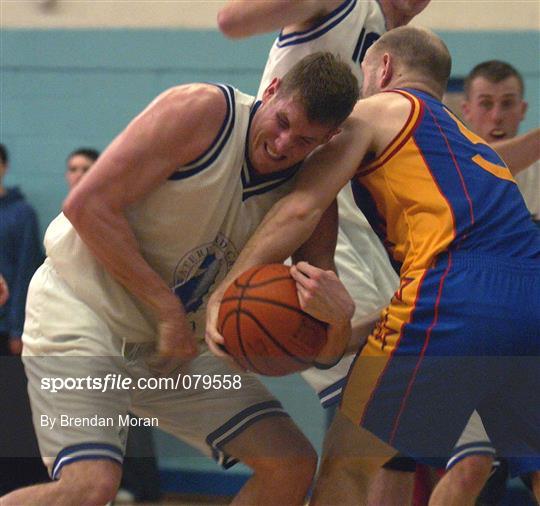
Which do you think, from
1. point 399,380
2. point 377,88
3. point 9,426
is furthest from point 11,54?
point 399,380

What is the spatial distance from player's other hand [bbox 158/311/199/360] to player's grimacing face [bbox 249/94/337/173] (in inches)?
21.1

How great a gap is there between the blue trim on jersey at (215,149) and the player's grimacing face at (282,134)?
0.08 m

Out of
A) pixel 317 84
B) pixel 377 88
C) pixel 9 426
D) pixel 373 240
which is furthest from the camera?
pixel 9 426

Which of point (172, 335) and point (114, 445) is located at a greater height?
point (172, 335)

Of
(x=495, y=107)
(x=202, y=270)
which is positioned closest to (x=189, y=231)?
(x=202, y=270)

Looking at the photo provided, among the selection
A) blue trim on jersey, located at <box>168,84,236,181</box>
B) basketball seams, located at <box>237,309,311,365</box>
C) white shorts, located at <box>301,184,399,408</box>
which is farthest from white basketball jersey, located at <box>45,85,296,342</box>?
white shorts, located at <box>301,184,399,408</box>

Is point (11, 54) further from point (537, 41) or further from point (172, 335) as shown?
point (172, 335)

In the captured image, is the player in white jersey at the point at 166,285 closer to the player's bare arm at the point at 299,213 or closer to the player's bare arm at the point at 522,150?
the player's bare arm at the point at 299,213

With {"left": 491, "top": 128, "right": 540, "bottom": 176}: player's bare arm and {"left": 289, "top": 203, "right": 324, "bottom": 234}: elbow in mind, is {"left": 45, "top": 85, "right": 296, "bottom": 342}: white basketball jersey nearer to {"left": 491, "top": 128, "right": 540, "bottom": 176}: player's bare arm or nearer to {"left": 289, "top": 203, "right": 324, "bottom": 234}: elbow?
{"left": 289, "top": 203, "right": 324, "bottom": 234}: elbow

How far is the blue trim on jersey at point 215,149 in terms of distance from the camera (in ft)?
10.2

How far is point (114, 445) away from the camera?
3.17 metres

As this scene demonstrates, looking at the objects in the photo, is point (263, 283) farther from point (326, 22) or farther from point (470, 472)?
point (470, 472)

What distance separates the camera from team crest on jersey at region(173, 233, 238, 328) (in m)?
3.29

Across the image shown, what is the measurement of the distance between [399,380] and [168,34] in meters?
3.84
